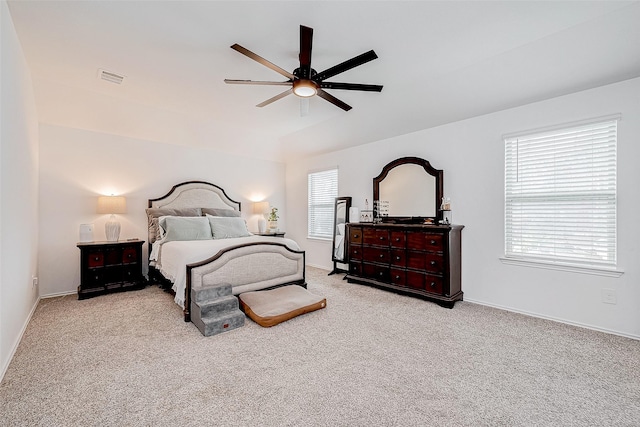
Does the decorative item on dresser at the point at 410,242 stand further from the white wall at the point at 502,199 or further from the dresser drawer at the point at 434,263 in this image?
the white wall at the point at 502,199

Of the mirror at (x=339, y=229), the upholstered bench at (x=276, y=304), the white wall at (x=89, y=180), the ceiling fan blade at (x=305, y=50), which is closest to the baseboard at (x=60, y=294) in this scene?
the white wall at (x=89, y=180)

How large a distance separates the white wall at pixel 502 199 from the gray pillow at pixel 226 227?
2.37 m

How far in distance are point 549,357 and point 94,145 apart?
20.3 feet

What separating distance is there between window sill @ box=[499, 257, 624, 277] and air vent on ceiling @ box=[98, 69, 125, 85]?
209 inches

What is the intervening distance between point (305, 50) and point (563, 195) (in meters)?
3.15

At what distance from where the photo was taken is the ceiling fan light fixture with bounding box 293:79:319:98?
8.78 feet

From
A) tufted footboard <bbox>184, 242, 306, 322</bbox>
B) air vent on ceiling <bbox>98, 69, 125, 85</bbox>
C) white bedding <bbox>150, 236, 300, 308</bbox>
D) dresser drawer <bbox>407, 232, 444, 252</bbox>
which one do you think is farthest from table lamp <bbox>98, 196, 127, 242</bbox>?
dresser drawer <bbox>407, 232, 444, 252</bbox>

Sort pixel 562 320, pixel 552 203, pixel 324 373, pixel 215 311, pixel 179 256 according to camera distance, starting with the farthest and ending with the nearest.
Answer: pixel 179 256 < pixel 552 203 < pixel 562 320 < pixel 215 311 < pixel 324 373

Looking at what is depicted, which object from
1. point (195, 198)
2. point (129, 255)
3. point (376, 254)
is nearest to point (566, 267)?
point (376, 254)

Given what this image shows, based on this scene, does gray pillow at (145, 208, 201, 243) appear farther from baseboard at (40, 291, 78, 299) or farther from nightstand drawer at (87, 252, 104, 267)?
baseboard at (40, 291, 78, 299)

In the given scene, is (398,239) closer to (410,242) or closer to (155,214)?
(410,242)

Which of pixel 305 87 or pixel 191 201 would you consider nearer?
pixel 305 87

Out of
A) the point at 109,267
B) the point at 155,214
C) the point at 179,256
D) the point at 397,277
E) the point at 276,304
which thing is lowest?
the point at 276,304

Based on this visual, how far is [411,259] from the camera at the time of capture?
12.8ft
